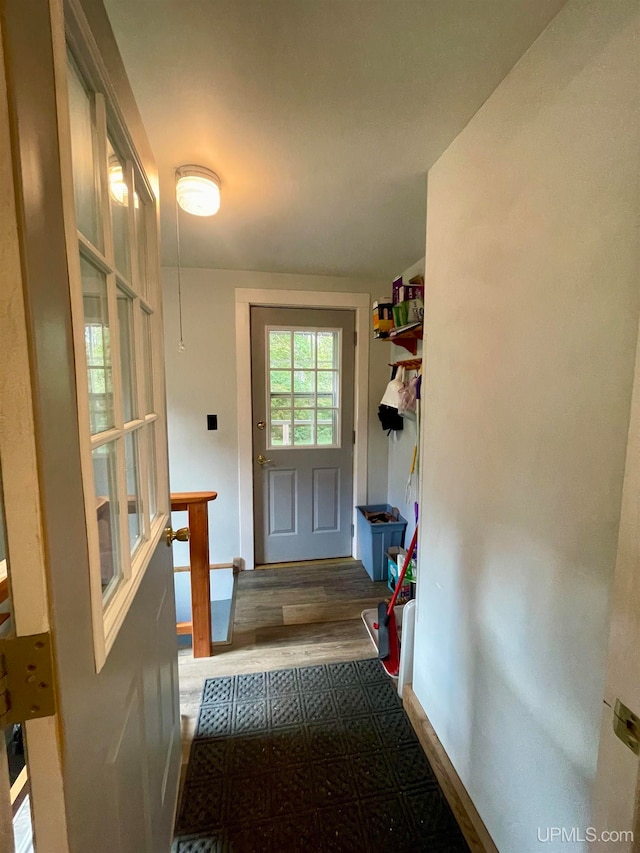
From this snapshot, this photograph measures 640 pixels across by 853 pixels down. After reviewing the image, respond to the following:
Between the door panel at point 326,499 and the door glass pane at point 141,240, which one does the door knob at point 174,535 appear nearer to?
the door glass pane at point 141,240

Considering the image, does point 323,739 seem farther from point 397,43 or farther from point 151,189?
point 397,43

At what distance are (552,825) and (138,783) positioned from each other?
96cm

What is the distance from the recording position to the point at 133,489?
0.91 metres

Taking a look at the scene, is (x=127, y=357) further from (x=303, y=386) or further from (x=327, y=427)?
(x=327, y=427)

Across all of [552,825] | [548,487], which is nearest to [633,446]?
[548,487]

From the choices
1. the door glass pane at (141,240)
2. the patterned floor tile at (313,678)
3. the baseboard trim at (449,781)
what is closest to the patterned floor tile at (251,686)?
the patterned floor tile at (313,678)

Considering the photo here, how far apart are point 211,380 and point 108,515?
2.00m

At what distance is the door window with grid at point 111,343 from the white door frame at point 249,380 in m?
1.55

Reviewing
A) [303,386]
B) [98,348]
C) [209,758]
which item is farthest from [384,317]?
[209,758]

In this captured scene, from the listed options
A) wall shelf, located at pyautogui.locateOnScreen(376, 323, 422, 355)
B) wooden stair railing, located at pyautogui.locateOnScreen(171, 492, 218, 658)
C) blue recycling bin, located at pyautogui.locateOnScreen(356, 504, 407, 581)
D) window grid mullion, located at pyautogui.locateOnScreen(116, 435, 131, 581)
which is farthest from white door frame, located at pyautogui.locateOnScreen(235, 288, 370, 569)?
window grid mullion, located at pyautogui.locateOnScreen(116, 435, 131, 581)

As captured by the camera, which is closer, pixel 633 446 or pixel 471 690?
pixel 633 446

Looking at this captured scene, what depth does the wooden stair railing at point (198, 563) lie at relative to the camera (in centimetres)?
174

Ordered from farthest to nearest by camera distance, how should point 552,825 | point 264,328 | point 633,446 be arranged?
point 264,328, point 552,825, point 633,446

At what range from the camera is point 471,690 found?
116 cm
